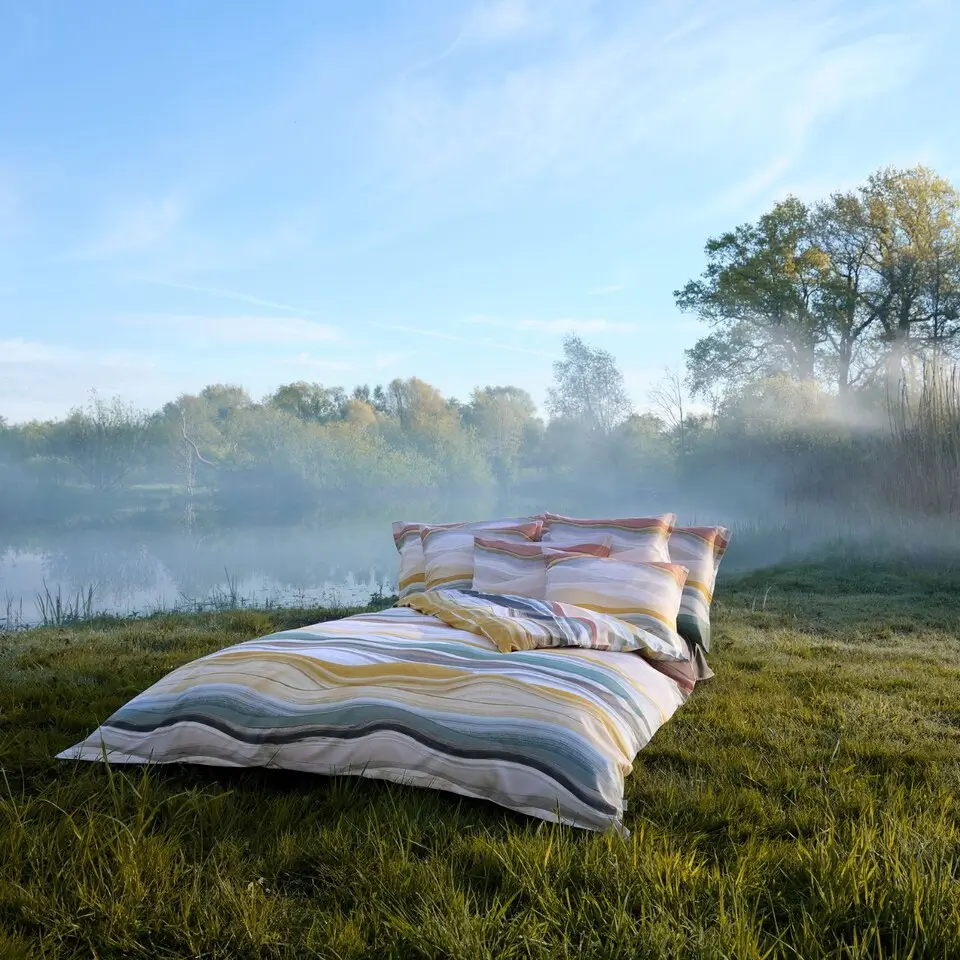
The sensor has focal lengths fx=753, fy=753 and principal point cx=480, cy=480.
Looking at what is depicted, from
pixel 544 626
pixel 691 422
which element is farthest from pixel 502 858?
pixel 691 422

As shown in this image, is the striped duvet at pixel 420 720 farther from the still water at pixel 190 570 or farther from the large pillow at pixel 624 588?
the still water at pixel 190 570

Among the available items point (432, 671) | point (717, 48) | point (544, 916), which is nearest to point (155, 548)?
point (717, 48)

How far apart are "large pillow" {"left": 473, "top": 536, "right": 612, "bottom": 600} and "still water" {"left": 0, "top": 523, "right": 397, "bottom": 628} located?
373 cm

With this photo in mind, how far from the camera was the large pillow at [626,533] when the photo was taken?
3.19 metres

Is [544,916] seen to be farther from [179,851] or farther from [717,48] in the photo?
[717,48]

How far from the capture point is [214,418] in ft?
85.8

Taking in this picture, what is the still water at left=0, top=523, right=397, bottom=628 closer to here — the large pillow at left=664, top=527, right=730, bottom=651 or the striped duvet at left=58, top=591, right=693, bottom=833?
the large pillow at left=664, top=527, right=730, bottom=651

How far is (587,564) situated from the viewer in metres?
2.98

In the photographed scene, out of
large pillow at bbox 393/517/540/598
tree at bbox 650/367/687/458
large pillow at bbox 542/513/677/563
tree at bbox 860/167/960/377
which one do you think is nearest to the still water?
large pillow at bbox 393/517/540/598

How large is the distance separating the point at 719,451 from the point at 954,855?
14.3 m

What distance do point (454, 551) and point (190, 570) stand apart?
8871 millimetres

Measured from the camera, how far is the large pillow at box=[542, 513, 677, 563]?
3.19 metres

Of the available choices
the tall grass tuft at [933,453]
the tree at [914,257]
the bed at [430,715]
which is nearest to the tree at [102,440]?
the tree at [914,257]

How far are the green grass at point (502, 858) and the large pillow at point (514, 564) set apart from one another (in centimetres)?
85
